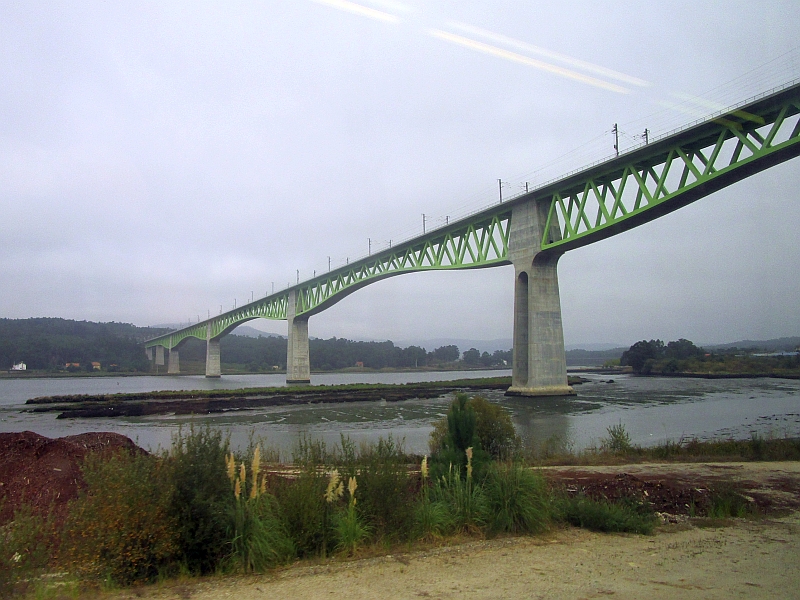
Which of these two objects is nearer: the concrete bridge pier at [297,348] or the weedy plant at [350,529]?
the weedy plant at [350,529]

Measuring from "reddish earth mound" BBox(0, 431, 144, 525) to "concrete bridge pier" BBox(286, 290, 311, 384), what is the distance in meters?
72.2

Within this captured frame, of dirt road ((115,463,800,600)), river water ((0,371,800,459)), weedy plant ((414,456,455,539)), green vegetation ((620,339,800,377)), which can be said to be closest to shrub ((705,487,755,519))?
dirt road ((115,463,800,600))

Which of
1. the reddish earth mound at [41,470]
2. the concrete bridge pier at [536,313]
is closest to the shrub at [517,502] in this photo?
the reddish earth mound at [41,470]

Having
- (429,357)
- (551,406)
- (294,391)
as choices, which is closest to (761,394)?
(551,406)

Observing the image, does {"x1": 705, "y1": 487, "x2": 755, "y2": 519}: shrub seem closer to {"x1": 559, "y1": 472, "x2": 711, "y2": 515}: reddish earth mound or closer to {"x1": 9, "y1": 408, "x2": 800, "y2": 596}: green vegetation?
{"x1": 9, "y1": 408, "x2": 800, "y2": 596}: green vegetation

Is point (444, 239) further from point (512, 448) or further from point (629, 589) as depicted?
point (629, 589)

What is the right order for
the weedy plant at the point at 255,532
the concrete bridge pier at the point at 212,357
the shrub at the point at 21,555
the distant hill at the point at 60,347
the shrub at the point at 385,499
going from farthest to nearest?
the distant hill at the point at 60,347, the concrete bridge pier at the point at 212,357, the shrub at the point at 385,499, the weedy plant at the point at 255,532, the shrub at the point at 21,555

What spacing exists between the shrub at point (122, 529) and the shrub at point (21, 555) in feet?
0.86

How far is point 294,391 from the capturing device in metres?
58.5

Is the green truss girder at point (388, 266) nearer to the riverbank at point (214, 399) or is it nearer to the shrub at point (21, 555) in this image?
the riverbank at point (214, 399)

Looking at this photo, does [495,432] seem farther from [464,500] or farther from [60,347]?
[60,347]

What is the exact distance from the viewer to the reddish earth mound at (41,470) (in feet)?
28.1

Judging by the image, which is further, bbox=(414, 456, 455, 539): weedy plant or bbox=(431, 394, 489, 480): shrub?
bbox=(431, 394, 489, 480): shrub

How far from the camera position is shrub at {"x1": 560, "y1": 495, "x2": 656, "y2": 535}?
7945 millimetres
